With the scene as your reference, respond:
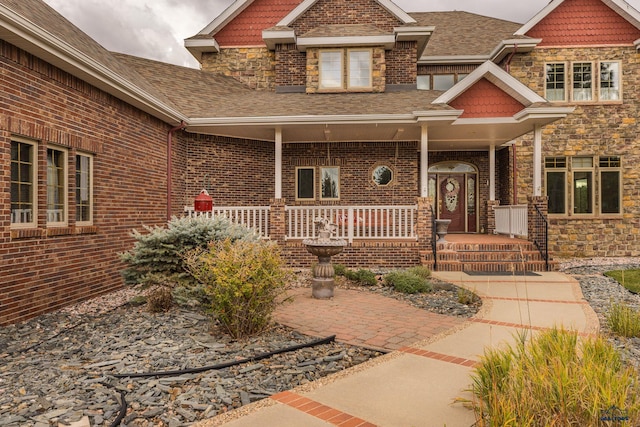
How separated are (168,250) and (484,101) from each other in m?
8.84

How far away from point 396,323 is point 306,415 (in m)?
2.86

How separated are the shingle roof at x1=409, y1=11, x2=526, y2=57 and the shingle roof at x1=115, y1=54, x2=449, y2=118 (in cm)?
334

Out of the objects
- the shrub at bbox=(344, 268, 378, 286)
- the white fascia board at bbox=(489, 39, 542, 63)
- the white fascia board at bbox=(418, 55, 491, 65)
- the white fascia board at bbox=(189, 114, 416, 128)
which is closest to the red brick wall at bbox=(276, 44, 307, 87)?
the white fascia board at bbox=(189, 114, 416, 128)

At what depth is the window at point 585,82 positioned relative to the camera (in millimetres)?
13891

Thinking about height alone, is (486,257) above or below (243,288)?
below

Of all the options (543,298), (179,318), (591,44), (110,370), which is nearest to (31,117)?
(179,318)

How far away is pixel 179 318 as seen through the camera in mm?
5746

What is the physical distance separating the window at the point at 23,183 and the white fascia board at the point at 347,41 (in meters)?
9.28

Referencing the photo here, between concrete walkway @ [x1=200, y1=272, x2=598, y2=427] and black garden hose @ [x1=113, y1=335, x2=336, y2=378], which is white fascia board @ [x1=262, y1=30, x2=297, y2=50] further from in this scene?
black garden hose @ [x1=113, y1=335, x2=336, y2=378]

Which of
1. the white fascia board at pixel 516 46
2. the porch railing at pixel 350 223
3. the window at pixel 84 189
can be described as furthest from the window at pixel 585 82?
the window at pixel 84 189

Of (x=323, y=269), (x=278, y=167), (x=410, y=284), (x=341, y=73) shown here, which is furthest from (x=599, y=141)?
(x=323, y=269)

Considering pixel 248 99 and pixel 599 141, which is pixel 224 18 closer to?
pixel 248 99

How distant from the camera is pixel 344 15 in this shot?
564 inches

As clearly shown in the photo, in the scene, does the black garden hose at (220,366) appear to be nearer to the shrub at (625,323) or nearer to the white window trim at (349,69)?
the shrub at (625,323)
